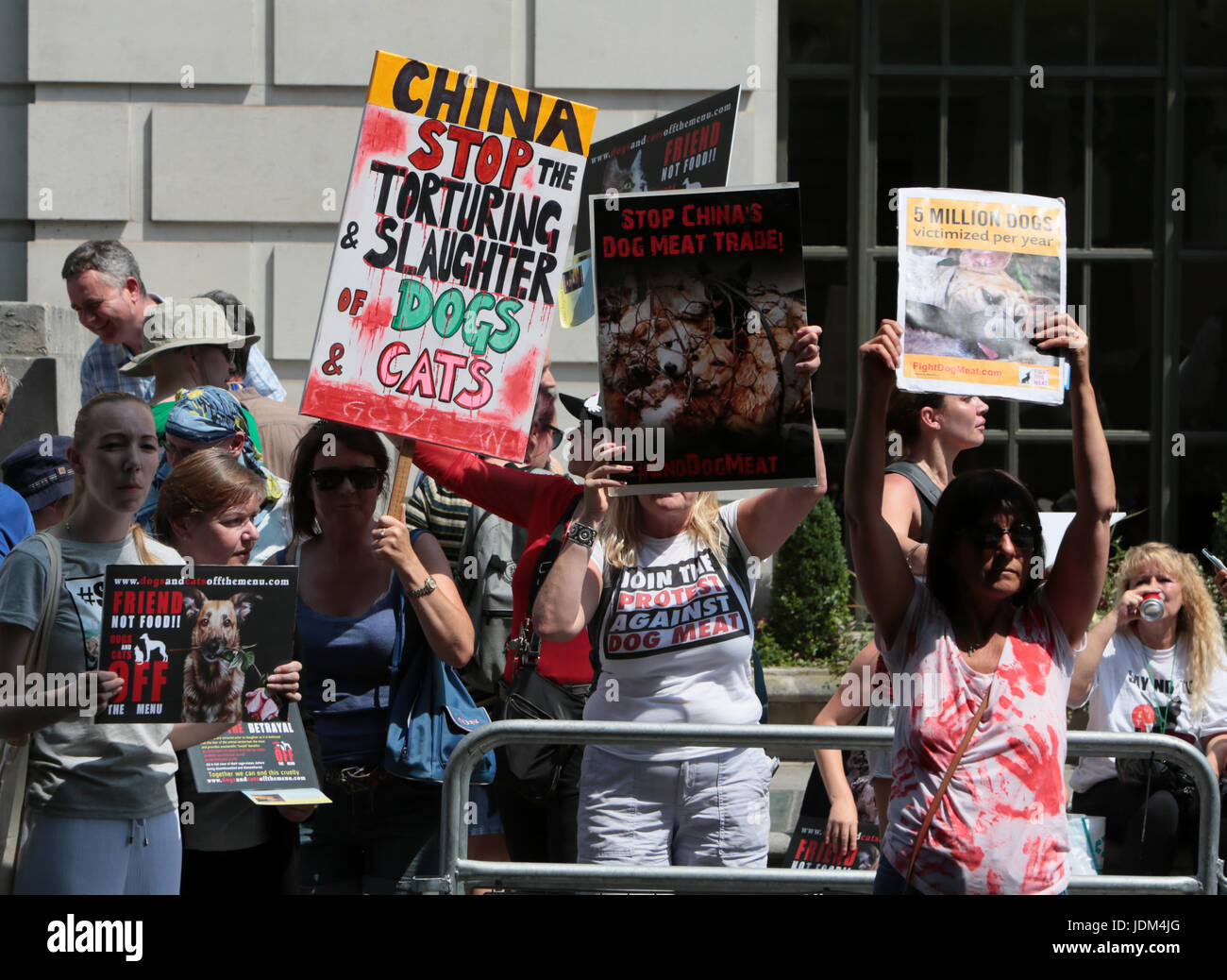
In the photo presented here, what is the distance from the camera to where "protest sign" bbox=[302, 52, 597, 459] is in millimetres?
4109

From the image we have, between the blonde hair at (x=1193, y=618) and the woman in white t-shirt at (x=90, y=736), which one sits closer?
the woman in white t-shirt at (x=90, y=736)

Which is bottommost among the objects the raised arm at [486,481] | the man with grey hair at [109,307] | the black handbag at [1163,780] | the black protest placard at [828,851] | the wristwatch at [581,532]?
the black protest placard at [828,851]

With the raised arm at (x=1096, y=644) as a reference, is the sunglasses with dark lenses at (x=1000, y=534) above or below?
above

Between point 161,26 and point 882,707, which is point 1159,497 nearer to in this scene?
point 882,707

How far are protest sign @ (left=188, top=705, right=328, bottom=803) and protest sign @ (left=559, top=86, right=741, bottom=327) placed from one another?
5.64ft

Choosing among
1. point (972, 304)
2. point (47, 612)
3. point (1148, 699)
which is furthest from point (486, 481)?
point (1148, 699)

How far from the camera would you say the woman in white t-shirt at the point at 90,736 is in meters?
3.60

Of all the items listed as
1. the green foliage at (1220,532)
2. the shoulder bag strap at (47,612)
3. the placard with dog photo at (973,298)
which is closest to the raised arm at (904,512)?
the placard with dog photo at (973,298)

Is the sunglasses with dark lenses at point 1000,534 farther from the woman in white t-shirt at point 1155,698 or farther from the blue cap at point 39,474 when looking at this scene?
the blue cap at point 39,474

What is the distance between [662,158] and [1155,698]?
2.68 meters

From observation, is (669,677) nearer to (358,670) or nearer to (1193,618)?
(358,670)

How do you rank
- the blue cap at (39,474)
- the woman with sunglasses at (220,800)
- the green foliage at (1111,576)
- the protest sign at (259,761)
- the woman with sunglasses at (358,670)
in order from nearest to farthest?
the protest sign at (259,761), the woman with sunglasses at (220,800), the woman with sunglasses at (358,670), the blue cap at (39,474), the green foliage at (1111,576)

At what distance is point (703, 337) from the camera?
3.88 m

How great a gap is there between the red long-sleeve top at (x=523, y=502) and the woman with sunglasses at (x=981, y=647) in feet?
3.93
